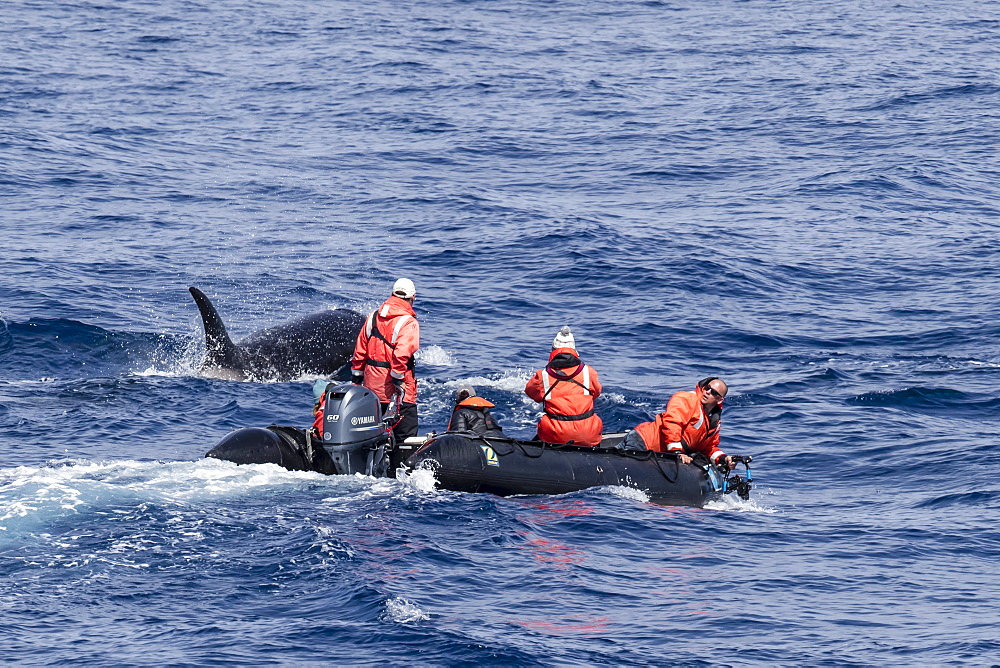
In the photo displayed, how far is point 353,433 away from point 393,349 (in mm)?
2178

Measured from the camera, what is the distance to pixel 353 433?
17703mm

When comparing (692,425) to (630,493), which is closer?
(630,493)

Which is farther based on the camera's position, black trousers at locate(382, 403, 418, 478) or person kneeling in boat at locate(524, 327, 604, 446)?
black trousers at locate(382, 403, 418, 478)

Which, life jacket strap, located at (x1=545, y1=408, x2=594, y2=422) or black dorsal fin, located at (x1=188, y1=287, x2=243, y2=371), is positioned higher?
black dorsal fin, located at (x1=188, y1=287, x2=243, y2=371)

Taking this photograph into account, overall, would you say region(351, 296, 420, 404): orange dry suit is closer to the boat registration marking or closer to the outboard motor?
the outboard motor

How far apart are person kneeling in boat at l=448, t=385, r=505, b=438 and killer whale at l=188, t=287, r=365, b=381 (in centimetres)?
580

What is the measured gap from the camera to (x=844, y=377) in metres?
23.2

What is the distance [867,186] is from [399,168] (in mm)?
12581

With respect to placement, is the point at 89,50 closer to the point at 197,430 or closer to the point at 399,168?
the point at 399,168

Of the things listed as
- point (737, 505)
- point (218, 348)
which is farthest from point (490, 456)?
point (218, 348)

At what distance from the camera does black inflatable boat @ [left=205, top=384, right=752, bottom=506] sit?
1728cm

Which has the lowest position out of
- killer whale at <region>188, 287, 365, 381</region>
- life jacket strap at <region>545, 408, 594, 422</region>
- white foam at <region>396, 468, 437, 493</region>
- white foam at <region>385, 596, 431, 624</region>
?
white foam at <region>385, 596, 431, 624</region>

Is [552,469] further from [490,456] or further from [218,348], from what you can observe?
[218,348]

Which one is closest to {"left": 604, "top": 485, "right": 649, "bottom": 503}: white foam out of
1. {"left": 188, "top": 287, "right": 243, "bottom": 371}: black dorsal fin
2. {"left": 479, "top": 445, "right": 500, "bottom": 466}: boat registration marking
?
{"left": 479, "top": 445, "right": 500, "bottom": 466}: boat registration marking
